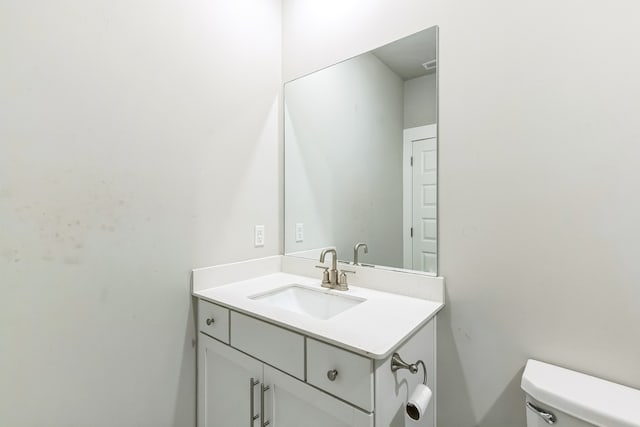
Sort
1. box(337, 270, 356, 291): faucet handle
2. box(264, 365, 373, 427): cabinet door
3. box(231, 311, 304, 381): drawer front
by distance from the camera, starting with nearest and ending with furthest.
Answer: box(264, 365, 373, 427): cabinet door → box(231, 311, 304, 381): drawer front → box(337, 270, 356, 291): faucet handle

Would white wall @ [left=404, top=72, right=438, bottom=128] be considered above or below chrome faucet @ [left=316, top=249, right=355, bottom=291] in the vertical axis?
above

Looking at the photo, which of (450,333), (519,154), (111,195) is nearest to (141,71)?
(111,195)

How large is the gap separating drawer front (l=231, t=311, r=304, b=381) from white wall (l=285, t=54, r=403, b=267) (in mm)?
600

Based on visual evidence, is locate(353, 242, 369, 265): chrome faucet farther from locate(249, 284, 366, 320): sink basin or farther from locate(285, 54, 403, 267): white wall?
locate(249, 284, 366, 320): sink basin

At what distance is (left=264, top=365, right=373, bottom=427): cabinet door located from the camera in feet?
2.79

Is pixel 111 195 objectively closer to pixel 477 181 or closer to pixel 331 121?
pixel 331 121

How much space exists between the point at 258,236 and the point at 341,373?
3.08 ft

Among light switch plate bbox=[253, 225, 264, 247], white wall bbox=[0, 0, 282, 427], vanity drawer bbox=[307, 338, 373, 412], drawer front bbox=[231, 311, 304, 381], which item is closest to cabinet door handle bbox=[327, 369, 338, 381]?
vanity drawer bbox=[307, 338, 373, 412]

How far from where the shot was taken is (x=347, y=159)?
1.63 meters

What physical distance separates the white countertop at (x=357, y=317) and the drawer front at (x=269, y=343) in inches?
1.5

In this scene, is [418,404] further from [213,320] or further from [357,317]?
[213,320]

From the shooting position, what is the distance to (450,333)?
3.88ft

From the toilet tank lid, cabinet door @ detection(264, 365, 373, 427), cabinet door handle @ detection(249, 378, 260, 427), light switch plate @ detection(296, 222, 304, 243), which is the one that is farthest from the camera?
light switch plate @ detection(296, 222, 304, 243)

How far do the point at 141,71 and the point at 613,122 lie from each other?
1677 mm
